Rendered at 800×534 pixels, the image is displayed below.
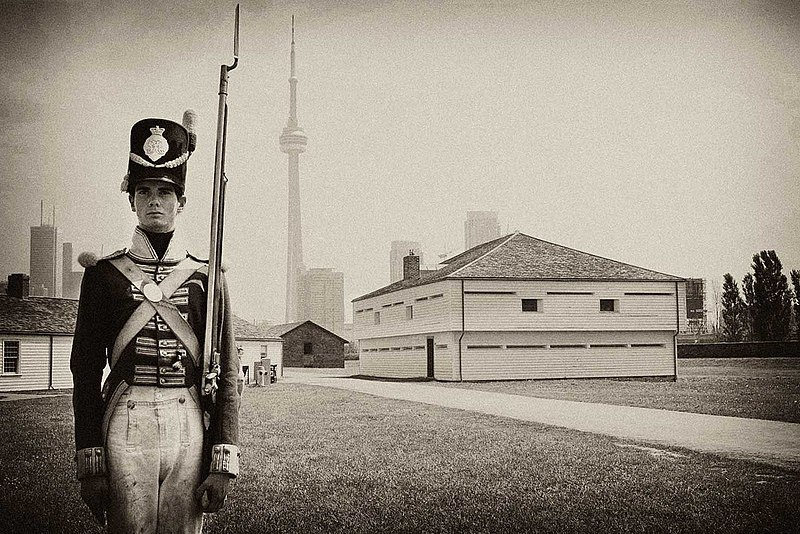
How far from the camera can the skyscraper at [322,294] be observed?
8.70 metres

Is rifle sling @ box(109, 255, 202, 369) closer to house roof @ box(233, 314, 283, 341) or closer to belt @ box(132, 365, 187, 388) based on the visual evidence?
belt @ box(132, 365, 187, 388)

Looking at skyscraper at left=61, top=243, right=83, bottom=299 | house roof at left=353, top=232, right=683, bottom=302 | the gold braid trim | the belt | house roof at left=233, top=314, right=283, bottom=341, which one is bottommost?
the belt

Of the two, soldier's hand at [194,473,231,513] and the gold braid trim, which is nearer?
soldier's hand at [194,473,231,513]

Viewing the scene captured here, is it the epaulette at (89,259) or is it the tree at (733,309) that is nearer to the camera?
the epaulette at (89,259)

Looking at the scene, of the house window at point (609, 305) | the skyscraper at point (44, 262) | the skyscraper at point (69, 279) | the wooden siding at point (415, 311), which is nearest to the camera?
the skyscraper at point (69, 279)

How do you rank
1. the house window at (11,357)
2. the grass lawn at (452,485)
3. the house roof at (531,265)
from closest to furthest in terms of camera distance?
the grass lawn at (452,485)
the house window at (11,357)
the house roof at (531,265)

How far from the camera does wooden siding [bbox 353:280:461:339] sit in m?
19.1

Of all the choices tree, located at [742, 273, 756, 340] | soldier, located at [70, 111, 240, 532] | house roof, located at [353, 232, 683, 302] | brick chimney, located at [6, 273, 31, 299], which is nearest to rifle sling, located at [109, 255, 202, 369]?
soldier, located at [70, 111, 240, 532]

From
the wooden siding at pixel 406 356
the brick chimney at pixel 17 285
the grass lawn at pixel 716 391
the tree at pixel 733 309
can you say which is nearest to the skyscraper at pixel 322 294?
the brick chimney at pixel 17 285

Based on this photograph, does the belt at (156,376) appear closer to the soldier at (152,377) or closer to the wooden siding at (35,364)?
the soldier at (152,377)

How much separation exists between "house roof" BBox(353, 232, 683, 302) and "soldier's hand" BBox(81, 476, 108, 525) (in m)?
16.6


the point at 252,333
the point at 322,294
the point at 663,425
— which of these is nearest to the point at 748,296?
the point at 663,425

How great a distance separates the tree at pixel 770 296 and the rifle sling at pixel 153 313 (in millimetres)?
6526

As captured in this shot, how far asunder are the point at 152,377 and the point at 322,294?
6993 mm
